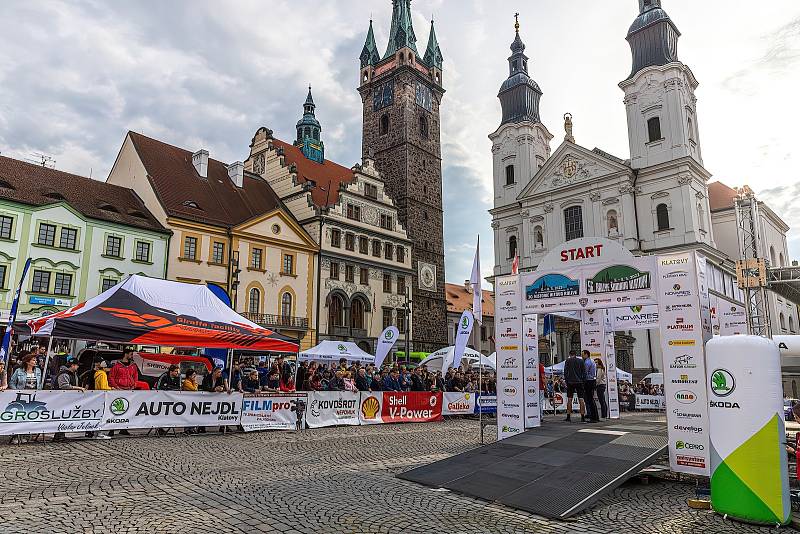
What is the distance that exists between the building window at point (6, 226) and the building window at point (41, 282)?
2138mm

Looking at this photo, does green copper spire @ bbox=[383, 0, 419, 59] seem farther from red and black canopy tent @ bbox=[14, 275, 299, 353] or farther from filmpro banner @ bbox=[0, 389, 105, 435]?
filmpro banner @ bbox=[0, 389, 105, 435]

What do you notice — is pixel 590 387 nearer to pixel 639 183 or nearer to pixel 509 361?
pixel 509 361

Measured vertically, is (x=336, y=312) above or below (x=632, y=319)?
above

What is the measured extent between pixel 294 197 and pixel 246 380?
87.5 ft

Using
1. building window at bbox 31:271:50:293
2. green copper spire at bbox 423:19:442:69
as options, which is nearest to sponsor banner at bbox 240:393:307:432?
building window at bbox 31:271:50:293

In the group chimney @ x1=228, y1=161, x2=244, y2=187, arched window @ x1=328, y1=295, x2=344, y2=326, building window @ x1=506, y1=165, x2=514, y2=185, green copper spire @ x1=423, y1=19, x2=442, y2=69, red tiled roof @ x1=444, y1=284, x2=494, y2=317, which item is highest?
green copper spire @ x1=423, y1=19, x2=442, y2=69

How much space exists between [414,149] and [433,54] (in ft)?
50.3

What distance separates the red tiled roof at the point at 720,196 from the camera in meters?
45.4

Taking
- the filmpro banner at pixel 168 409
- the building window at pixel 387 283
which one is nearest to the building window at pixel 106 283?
the filmpro banner at pixel 168 409

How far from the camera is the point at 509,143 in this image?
48.8m

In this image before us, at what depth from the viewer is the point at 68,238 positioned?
28.3m

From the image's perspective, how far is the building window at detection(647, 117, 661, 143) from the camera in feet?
130

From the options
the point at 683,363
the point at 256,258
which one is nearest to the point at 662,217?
the point at 256,258

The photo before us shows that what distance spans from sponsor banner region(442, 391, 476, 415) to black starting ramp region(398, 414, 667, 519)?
941 cm
